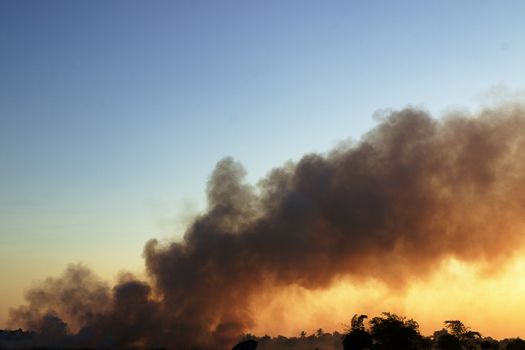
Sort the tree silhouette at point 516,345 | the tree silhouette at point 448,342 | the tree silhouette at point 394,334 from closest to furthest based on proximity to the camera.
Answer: the tree silhouette at point 394,334 → the tree silhouette at point 448,342 → the tree silhouette at point 516,345

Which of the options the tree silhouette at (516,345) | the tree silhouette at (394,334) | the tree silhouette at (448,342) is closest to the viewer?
the tree silhouette at (394,334)

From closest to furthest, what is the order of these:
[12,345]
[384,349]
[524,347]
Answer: [384,349] < [524,347] < [12,345]

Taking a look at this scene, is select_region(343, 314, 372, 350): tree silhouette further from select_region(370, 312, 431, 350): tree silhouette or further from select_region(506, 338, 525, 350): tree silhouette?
select_region(506, 338, 525, 350): tree silhouette

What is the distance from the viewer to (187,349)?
15875cm

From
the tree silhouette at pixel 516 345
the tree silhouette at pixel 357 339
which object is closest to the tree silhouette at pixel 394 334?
the tree silhouette at pixel 357 339

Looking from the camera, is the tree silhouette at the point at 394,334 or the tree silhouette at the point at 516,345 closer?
the tree silhouette at the point at 394,334

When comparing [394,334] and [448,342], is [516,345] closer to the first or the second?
[448,342]

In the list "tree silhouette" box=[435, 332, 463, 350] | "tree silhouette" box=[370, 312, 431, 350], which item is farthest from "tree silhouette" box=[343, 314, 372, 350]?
"tree silhouette" box=[435, 332, 463, 350]

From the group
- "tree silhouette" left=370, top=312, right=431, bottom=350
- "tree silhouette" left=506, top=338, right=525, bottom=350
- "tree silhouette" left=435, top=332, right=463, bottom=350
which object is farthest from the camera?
"tree silhouette" left=506, top=338, right=525, bottom=350

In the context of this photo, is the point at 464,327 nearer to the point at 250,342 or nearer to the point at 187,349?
the point at 250,342

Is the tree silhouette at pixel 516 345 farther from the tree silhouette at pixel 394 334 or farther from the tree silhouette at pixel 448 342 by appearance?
the tree silhouette at pixel 394 334

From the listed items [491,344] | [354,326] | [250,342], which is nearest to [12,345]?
[250,342]

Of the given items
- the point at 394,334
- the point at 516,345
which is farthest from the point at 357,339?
the point at 516,345

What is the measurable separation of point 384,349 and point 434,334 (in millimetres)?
51799
